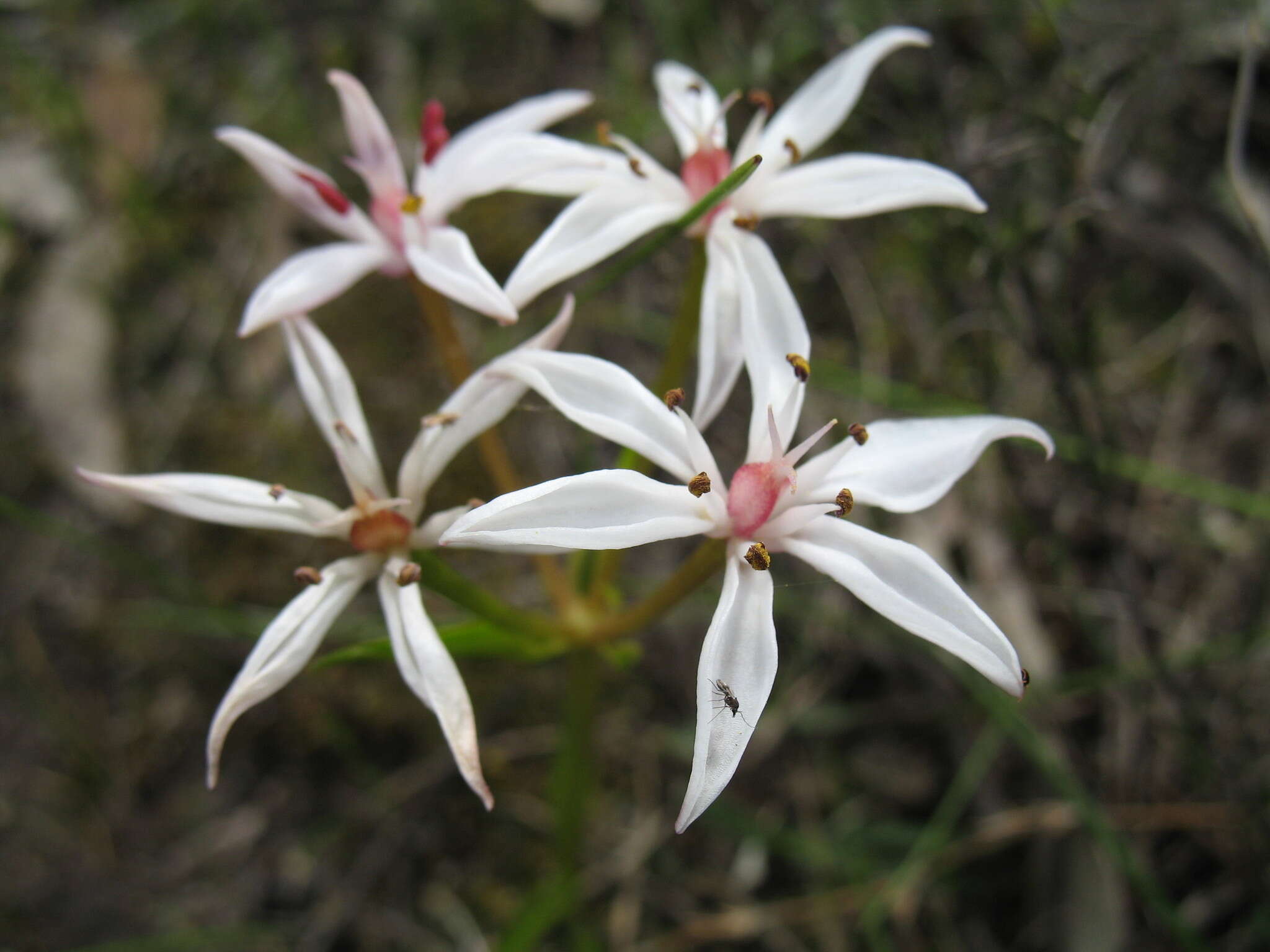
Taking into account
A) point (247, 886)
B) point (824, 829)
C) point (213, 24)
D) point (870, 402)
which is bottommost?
point (247, 886)

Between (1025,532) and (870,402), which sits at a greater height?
(870,402)

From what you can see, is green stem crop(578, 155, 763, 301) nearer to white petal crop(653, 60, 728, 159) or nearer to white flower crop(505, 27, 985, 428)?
white flower crop(505, 27, 985, 428)

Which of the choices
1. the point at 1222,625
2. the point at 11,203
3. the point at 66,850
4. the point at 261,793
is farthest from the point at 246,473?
the point at 1222,625

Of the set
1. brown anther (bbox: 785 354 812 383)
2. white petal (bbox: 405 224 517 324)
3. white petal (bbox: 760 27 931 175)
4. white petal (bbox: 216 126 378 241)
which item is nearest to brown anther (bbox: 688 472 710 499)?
brown anther (bbox: 785 354 812 383)

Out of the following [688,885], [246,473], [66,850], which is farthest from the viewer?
[246,473]

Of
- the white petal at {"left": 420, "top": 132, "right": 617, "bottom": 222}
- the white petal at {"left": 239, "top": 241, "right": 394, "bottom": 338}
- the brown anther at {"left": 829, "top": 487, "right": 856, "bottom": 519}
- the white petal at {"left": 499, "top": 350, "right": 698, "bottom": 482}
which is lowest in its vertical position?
the brown anther at {"left": 829, "top": 487, "right": 856, "bottom": 519}

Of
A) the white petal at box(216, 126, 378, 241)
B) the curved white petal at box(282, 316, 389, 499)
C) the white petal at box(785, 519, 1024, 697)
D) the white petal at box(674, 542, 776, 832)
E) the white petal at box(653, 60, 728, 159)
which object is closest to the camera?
the white petal at box(674, 542, 776, 832)

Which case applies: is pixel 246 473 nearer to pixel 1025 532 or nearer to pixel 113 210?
pixel 113 210

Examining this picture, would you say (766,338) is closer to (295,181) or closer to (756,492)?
(756,492)
